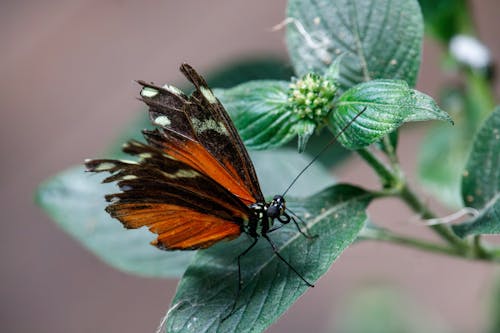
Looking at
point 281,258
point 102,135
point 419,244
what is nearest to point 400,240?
point 419,244

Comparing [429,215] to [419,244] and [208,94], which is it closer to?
[419,244]

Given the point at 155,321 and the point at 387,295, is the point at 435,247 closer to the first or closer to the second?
the point at 387,295

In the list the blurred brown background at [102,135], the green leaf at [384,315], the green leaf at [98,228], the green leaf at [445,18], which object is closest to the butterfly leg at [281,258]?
the green leaf at [98,228]

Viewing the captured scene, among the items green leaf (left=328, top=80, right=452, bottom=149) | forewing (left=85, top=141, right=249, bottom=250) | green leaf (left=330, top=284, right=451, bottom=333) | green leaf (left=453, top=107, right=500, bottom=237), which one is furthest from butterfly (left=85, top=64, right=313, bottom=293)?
green leaf (left=330, top=284, right=451, bottom=333)

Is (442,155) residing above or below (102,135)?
below

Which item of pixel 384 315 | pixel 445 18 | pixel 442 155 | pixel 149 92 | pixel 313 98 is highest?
pixel 149 92
